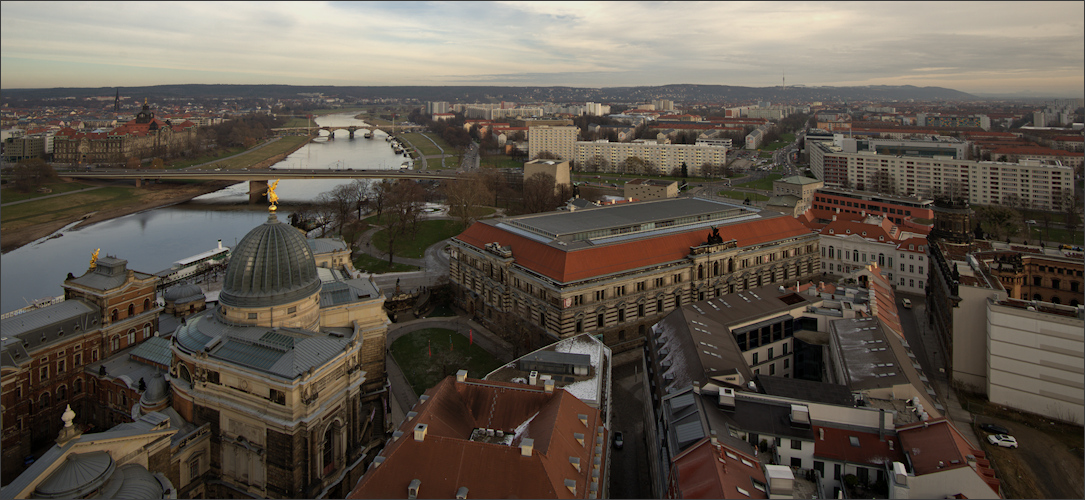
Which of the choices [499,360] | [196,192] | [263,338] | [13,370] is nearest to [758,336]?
[499,360]

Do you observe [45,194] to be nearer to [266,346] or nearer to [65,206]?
[65,206]

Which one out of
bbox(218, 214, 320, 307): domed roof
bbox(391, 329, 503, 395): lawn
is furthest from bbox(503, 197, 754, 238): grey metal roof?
bbox(218, 214, 320, 307): domed roof

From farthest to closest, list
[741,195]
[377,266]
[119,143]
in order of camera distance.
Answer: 1. [119,143]
2. [741,195]
3. [377,266]

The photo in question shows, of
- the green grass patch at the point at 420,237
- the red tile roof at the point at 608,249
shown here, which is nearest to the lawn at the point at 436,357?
the red tile roof at the point at 608,249

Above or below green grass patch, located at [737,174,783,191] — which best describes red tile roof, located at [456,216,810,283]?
below

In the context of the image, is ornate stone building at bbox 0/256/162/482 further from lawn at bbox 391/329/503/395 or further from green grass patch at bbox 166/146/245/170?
green grass patch at bbox 166/146/245/170

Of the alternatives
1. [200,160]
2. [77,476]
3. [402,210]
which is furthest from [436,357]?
[200,160]

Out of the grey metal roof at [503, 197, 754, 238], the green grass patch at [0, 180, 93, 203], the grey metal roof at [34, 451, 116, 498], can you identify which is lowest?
the grey metal roof at [34, 451, 116, 498]
